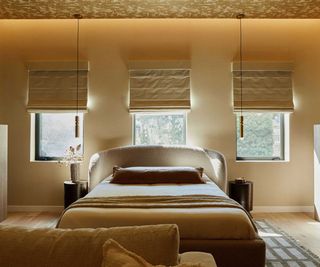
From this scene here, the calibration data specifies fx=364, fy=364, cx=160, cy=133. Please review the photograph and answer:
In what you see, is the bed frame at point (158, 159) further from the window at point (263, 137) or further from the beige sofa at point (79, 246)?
the beige sofa at point (79, 246)

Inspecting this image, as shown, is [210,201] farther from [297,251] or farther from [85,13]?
[85,13]

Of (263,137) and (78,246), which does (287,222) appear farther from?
(78,246)

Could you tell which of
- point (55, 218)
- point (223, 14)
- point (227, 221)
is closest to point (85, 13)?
point (223, 14)

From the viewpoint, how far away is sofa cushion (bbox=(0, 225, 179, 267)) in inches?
54.5

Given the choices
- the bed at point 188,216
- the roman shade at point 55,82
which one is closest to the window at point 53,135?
the roman shade at point 55,82

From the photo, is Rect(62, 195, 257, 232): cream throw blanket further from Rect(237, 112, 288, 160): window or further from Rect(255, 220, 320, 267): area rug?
Rect(237, 112, 288, 160): window

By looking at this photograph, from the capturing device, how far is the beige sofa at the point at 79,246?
1.38 m

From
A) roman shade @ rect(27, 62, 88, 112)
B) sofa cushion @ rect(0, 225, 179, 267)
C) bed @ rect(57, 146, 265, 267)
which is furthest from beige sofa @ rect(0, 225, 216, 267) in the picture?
roman shade @ rect(27, 62, 88, 112)

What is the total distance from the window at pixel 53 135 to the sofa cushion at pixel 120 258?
4424 millimetres

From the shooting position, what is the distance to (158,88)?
5359mm

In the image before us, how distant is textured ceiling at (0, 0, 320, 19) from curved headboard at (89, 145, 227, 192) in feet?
6.07

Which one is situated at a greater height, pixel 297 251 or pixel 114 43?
pixel 114 43

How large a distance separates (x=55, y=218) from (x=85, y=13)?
281 centimetres

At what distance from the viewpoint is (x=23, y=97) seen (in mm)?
5430
